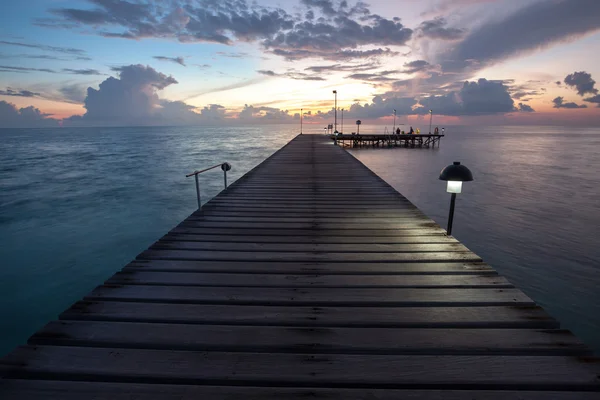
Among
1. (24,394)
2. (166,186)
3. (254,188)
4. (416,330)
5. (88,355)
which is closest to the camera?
(24,394)

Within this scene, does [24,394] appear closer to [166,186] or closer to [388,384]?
[388,384]

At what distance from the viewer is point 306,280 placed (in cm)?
333

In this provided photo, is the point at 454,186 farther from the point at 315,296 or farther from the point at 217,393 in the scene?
the point at 217,393

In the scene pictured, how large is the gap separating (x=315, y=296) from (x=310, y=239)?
1.61 m

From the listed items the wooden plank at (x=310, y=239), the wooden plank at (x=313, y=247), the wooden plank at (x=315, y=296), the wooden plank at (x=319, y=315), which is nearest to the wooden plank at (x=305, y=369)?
the wooden plank at (x=319, y=315)

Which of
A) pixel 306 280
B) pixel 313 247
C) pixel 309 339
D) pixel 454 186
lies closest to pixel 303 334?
pixel 309 339

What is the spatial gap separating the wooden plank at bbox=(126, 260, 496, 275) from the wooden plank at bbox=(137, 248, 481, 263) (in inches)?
4.3

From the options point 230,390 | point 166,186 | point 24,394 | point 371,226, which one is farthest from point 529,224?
point 166,186

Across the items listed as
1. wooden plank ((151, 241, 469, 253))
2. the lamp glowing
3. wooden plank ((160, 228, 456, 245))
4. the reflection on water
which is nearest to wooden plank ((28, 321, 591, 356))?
wooden plank ((151, 241, 469, 253))

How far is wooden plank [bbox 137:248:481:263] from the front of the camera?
12.6ft

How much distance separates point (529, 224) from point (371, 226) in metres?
11.5

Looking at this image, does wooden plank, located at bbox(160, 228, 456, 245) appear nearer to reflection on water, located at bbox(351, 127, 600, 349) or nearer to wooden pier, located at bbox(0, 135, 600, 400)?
wooden pier, located at bbox(0, 135, 600, 400)

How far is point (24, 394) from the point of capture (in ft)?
6.30

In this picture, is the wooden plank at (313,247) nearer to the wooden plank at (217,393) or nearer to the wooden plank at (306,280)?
the wooden plank at (306,280)
